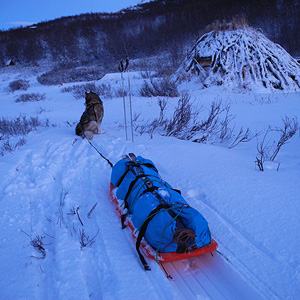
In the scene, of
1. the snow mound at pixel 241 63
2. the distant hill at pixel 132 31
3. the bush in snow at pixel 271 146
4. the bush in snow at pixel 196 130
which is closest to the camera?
the bush in snow at pixel 271 146

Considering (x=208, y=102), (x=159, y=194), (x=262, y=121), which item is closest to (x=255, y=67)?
(x=208, y=102)

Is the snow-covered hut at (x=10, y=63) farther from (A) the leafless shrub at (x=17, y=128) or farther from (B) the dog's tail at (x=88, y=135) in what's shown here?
(B) the dog's tail at (x=88, y=135)

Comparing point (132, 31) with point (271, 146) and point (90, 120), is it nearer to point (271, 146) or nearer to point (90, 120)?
point (90, 120)

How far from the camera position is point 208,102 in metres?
7.75

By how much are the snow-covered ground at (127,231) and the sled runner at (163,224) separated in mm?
128

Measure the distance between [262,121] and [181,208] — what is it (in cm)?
467

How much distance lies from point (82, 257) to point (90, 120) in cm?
374

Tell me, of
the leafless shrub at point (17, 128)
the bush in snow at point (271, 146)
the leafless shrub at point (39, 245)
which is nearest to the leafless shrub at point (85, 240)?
the leafless shrub at point (39, 245)

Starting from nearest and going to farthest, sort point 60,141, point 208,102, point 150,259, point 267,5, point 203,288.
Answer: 1. point 203,288
2. point 150,259
3. point 60,141
4. point 208,102
5. point 267,5

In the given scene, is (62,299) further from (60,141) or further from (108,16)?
(108,16)

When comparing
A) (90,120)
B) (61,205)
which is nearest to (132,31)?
(90,120)

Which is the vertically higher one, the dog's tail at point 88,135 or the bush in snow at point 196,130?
the dog's tail at point 88,135

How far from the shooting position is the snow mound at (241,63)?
9391 millimetres

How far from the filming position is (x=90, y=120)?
17.3 feet
